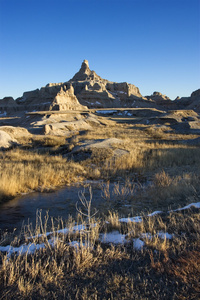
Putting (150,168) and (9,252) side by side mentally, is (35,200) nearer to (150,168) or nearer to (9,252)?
(9,252)

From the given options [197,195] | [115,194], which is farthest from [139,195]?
[197,195]

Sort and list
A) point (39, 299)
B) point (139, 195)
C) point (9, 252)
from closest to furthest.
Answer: point (39, 299), point (9, 252), point (139, 195)

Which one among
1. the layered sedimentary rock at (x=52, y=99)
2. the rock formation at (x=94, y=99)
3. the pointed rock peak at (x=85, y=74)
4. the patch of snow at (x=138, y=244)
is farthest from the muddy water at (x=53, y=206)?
the pointed rock peak at (x=85, y=74)

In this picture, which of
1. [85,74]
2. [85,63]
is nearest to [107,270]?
Answer: [85,74]

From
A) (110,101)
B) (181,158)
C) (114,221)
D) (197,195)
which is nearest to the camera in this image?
(114,221)

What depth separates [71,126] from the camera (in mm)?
22375

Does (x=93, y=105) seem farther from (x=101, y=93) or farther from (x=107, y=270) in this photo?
(x=107, y=270)

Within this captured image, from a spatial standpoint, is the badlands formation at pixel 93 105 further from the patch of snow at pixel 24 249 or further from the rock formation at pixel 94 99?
the patch of snow at pixel 24 249

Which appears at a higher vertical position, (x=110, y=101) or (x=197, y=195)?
(x=110, y=101)

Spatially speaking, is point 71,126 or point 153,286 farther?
point 71,126

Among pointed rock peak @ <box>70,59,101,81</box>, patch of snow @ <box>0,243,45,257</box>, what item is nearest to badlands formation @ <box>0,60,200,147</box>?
pointed rock peak @ <box>70,59,101,81</box>

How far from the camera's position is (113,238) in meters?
2.79

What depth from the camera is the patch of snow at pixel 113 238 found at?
2.70m

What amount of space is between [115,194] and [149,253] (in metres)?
3.01
